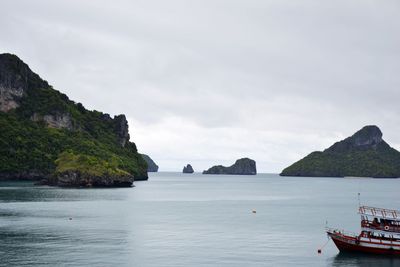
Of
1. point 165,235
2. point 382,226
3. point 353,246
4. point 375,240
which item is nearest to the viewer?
point 375,240

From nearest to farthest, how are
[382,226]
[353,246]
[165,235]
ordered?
[353,246] < [382,226] < [165,235]

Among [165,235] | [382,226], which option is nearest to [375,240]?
[382,226]

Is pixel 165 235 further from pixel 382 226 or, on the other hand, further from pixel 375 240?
pixel 382 226

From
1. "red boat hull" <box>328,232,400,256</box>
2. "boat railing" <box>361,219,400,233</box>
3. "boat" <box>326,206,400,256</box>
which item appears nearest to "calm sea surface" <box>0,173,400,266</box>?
"red boat hull" <box>328,232,400,256</box>

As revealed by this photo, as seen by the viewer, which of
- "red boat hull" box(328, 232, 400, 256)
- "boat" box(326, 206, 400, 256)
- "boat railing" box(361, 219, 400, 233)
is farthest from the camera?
"boat railing" box(361, 219, 400, 233)

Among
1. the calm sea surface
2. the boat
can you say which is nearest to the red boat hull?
the boat

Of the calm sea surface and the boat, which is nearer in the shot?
the calm sea surface

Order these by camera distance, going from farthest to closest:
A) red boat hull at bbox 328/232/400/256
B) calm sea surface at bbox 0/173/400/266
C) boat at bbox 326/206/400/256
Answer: red boat hull at bbox 328/232/400/256 < boat at bbox 326/206/400/256 < calm sea surface at bbox 0/173/400/266

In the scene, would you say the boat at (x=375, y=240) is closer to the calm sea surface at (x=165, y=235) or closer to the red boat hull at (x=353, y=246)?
the red boat hull at (x=353, y=246)

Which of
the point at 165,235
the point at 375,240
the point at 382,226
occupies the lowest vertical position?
the point at 165,235

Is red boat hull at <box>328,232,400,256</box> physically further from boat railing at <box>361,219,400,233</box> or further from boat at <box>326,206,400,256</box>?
boat railing at <box>361,219,400,233</box>

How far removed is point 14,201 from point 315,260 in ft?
386

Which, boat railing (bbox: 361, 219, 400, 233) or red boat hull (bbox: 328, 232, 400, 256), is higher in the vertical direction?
boat railing (bbox: 361, 219, 400, 233)

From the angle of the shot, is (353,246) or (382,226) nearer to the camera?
(353,246)
